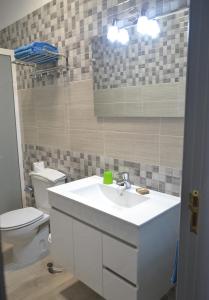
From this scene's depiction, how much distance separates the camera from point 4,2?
2727mm

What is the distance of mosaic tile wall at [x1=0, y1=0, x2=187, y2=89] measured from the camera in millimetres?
1619

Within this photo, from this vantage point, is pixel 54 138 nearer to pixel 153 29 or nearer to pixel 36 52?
pixel 36 52

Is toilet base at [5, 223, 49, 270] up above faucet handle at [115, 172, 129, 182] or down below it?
below

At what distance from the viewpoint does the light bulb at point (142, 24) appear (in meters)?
1.51

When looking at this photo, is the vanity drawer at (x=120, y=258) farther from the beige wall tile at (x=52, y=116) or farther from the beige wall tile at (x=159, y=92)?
the beige wall tile at (x=52, y=116)

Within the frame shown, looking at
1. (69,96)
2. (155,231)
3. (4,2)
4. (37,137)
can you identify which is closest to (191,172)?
(155,231)

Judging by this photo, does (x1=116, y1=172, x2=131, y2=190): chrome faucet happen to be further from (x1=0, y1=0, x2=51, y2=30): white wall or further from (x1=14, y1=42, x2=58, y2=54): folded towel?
(x1=0, y1=0, x2=51, y2=30): white wall

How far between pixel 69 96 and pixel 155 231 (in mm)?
1377

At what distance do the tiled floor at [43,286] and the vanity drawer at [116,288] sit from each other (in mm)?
422

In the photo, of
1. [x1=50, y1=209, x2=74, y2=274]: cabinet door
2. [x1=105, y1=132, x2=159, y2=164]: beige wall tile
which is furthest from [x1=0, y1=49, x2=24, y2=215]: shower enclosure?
[x1=105, y1=132, x2=159, y2=164]: beige wall tile

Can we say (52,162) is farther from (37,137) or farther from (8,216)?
(8,216)

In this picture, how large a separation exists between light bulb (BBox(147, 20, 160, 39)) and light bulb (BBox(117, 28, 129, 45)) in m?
0.17

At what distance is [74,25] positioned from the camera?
2004mm

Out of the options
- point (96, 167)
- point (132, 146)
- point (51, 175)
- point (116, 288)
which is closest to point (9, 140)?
point (51, 175)
